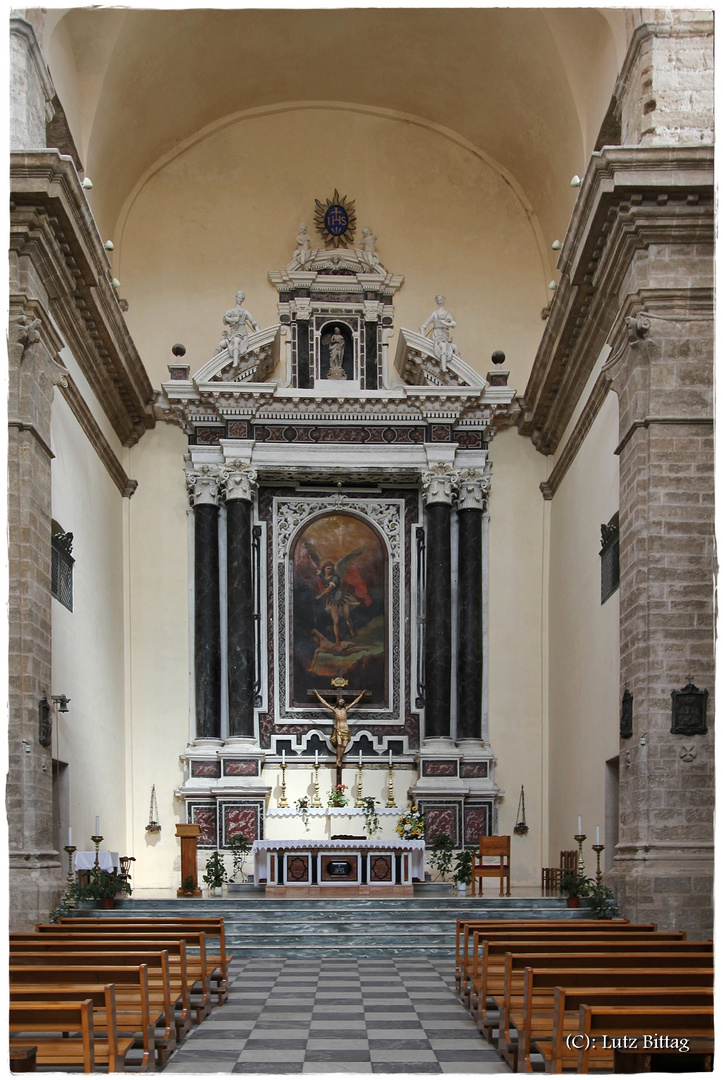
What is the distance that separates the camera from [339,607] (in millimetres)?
19859

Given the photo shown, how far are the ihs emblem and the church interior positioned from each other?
6 cm

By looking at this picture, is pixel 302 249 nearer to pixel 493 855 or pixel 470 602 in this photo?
pixel 470 602

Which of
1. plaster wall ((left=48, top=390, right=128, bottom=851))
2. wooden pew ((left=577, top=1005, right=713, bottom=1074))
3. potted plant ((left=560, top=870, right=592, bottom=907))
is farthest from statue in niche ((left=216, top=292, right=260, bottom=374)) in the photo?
wooden pew ((left=577, top=1005, right=713, bottom=1074))

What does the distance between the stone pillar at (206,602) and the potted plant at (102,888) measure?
451 cm

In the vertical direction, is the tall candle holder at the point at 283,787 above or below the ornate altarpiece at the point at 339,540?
below

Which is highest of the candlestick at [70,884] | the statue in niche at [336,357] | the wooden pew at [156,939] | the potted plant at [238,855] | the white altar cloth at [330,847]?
the statue in niche at [336,357]

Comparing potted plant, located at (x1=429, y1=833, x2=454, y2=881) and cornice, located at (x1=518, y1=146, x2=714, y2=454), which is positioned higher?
cornice, located at (x1=518, y1=146, x2=714, y2=454)

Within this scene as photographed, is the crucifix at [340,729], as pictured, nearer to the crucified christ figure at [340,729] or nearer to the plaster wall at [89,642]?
the crucified christ figure at [340,729]

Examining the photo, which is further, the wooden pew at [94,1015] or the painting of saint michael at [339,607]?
the painting of saint michael at [339,607]

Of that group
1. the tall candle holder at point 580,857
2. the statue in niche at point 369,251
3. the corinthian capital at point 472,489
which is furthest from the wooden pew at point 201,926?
the statue in niche at point 369,251

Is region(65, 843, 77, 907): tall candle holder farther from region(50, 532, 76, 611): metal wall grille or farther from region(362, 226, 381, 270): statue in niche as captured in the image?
region(362, 226, 381, 270): statue in niche

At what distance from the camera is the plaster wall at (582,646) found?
1490 cm

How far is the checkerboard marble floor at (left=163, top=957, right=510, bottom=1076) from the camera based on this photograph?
7.85 m

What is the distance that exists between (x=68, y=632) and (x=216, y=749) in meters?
4.14
